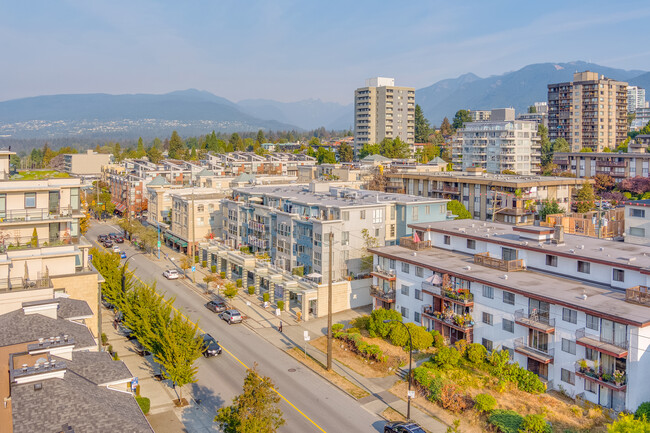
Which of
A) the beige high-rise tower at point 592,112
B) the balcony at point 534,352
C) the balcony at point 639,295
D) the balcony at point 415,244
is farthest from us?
the beige high-rise tower at point 592,112

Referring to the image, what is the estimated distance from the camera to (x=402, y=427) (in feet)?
94.5

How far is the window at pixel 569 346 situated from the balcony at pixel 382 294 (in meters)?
16.5

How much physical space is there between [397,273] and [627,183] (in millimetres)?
73246

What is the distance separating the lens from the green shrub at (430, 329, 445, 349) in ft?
136

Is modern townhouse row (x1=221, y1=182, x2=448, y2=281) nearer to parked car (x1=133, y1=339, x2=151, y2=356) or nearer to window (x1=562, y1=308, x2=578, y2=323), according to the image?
parked car (x1=133, y1=339, x2=151, y2=356)

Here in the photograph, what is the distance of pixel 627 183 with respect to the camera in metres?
100

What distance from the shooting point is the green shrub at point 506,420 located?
2905 centimetres

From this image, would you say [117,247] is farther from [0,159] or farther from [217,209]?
[0,159]

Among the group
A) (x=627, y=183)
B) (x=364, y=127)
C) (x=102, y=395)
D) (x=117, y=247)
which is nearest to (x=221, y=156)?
(x=364, y=127)

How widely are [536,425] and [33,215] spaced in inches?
1508

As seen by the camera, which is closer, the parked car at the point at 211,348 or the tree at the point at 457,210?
the parked car at the point at 211,348

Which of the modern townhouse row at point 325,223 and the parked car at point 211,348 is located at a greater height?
the modern townhouse row at point 325,223

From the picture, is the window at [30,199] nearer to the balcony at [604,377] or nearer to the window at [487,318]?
the window at [487,318]

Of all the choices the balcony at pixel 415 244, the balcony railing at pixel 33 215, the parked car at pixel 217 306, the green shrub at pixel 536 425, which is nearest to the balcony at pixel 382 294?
the balcony at pixel 415 244
